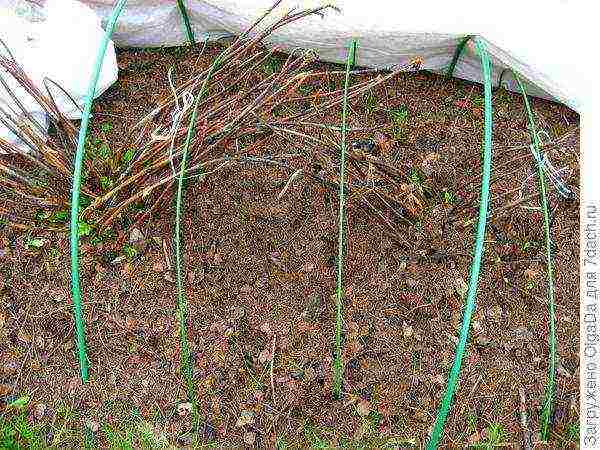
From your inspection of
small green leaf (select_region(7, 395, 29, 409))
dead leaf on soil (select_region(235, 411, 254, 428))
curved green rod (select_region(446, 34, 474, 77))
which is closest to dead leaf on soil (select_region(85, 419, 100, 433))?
small green leaf (select_region(7, 395, 29, 409))

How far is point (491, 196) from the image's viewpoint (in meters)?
2.27

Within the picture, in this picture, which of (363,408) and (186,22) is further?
(186,22)

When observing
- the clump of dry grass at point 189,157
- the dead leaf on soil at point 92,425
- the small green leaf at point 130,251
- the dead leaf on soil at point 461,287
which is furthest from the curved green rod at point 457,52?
the dead leaf on soil at point 92,425

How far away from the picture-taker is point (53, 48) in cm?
230

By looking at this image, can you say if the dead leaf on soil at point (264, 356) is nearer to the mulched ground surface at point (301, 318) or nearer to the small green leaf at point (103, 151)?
the mulched ground surface at point (301, 318)

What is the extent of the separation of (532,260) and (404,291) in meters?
0.45

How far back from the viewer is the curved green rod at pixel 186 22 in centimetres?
245

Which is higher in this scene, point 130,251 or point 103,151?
point 103,151

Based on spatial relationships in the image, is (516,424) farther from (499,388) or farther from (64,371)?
(64,371)

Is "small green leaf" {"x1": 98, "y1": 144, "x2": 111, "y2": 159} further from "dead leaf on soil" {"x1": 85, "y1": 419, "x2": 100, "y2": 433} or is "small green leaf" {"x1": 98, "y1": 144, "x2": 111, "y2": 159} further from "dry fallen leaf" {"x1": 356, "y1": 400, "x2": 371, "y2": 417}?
"dry fallen leaf" {"x1": 356, "y1": 400, "x2": 371, "y2": 417}

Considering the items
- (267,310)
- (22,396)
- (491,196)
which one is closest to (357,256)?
(267,310)

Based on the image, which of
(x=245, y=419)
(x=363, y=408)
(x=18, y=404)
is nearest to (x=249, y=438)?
(x=245, y=419)

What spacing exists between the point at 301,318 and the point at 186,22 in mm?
1218

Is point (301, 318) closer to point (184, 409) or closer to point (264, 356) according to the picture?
point (264, 356)
